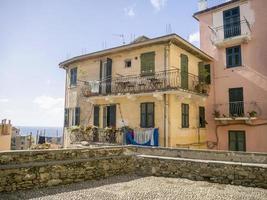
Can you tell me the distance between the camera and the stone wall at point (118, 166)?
26.2 feet

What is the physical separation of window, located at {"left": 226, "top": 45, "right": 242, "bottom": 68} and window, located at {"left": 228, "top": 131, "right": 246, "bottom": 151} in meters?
4.98

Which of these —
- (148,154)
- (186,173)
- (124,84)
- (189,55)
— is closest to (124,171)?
(148,154)

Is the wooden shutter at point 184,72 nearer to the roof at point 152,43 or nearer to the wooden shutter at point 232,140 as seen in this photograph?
the roof at point 152,43

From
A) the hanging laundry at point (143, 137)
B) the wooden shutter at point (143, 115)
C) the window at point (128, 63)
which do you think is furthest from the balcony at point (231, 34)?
the hanging laundry at point (143, 137)

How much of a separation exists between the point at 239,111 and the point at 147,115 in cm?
687

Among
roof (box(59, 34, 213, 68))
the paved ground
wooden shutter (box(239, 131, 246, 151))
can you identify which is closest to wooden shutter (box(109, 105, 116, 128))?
roof (box(59, 34, 213, 68))

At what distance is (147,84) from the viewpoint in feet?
52.3

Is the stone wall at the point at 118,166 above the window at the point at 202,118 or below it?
below

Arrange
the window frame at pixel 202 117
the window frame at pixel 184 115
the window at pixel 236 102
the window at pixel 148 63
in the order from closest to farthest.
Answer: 1. the window at pixel 148 63
2. the window frame at pixel 184 115
3. the window at pixel 236 102
4. the window frame at pixel 202 117

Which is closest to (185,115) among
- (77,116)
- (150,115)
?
(150,115)

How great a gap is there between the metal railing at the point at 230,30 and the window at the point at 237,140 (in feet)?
23.1

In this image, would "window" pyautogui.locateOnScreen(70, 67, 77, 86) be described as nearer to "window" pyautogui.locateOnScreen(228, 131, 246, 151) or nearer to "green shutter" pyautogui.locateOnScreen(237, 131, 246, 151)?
"window" pyautogui.locateOnScreen(228, 131, 246, 151)

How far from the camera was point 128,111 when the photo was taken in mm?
16672

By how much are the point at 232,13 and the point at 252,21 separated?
67.2 inches
